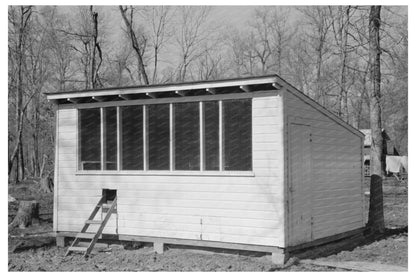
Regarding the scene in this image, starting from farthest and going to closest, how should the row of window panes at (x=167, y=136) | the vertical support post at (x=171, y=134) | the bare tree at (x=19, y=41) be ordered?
1. the bare tree at (x=19, y=41)
2. the vertical support post at (x=171, y=134)
3. the row of window panes at (x=167, y=136)

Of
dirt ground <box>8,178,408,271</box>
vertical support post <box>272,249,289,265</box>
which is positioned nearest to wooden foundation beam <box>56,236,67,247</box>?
dirt ground <box>8,178,408,271</box>

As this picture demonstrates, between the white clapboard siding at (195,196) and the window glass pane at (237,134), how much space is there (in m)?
0.17

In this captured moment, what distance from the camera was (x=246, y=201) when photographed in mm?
9508

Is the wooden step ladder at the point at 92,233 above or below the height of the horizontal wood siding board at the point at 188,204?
below

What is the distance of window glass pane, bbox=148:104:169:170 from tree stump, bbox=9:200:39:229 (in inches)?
209

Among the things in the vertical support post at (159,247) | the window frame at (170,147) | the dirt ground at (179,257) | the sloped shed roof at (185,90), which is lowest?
the dirt ground at (179,257)

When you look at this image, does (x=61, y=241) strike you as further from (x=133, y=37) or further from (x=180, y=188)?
(x=133, y=37)

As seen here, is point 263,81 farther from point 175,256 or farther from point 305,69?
point 305,69

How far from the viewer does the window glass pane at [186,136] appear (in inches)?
401

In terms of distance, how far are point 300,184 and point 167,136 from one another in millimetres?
2777

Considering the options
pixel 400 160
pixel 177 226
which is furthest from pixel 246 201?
pixel 400 160

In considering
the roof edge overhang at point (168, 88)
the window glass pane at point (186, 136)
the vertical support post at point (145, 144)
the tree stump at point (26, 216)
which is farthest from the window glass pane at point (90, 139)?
the tree stump at point (26, 216)

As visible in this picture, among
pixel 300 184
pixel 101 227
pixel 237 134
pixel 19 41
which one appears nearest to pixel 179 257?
pixel 101 227

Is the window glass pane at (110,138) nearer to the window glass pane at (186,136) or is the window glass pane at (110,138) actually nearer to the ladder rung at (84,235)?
the ladder rung at (84,235)
